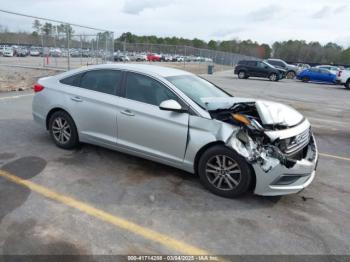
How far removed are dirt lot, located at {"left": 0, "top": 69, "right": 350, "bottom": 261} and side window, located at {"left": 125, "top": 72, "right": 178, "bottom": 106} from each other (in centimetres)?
106

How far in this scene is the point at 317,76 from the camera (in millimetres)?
26281

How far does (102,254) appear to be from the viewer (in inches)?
110

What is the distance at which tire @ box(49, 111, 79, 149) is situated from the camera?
16.7ft

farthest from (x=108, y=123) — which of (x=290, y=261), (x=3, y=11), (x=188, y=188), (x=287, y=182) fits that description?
(x=3, y=11)

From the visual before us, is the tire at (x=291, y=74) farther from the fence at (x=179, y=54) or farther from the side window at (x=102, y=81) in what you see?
the side window at (x=102, y=81)

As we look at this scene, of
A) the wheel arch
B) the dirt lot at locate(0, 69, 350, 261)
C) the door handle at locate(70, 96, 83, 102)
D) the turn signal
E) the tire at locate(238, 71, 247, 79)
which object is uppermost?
the turn signal

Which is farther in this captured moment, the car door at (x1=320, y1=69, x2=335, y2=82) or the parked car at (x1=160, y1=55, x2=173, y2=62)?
the parked car at (x1=160, y1=55, x2=173, y2=62)

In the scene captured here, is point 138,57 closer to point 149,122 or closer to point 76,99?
point 76,99

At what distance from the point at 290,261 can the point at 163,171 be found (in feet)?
7.39

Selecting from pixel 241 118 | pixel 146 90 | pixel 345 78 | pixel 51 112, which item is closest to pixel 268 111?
pixel 241 118

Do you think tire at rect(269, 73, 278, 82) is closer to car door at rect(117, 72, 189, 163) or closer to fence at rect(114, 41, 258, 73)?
fence at rect(114, 41, 258, 73)

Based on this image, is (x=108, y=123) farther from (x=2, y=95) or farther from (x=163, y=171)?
(x=2, y=95)

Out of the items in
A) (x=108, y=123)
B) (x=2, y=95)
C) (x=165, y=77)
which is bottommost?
(x=2, y=95)

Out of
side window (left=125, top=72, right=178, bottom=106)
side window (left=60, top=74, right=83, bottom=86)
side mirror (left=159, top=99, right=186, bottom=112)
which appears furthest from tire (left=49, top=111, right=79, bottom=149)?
side mirror (left=159, top=99, right=186, bottom=112)
